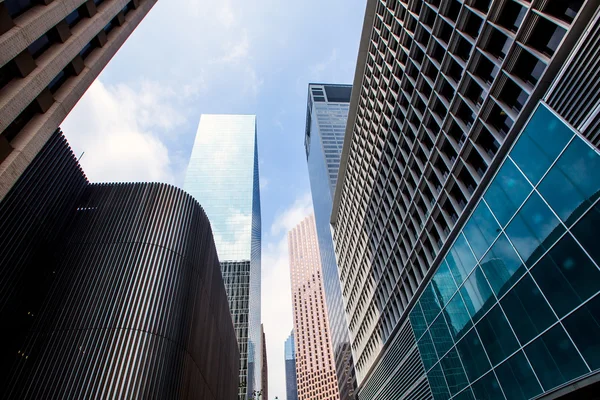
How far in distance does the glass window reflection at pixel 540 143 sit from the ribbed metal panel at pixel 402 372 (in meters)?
21.2

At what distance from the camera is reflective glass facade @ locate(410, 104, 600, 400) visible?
1386 centimetres

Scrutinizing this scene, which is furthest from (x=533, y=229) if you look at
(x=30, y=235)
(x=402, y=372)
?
(x=30, y=235)

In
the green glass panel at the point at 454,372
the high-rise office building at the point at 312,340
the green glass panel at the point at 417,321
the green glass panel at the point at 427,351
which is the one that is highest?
the high-rise office building at the point at 312,340

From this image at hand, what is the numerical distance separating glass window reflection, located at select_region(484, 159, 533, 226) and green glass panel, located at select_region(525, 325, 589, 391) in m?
6.10

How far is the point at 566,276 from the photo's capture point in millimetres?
14633

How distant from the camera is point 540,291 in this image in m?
16.2

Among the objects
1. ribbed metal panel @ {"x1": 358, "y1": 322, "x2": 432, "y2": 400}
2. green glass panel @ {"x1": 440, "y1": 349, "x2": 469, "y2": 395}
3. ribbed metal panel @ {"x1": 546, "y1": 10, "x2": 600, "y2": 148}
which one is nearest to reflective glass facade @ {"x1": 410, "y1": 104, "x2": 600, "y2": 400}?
green glass panel @ {"x1": 440, "y1": 349, "x2": 469, "y2": 395}

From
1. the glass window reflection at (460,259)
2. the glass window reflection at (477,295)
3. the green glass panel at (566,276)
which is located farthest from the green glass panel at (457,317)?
the green glass panel at (566,276)

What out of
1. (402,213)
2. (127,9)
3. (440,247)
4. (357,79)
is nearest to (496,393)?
(440,247)

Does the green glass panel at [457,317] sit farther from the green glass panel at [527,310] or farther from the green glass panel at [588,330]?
the green glass panel at [588,330]

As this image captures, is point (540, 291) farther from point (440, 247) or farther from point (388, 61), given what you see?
point (388, 61)

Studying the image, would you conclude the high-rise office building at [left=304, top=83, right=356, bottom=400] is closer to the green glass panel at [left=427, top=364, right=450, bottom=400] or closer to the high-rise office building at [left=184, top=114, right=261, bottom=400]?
the high-rise office building at [left=184, top=114, right=261, bottom=400]

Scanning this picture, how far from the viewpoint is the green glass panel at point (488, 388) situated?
1975 cm

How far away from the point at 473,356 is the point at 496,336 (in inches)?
138
